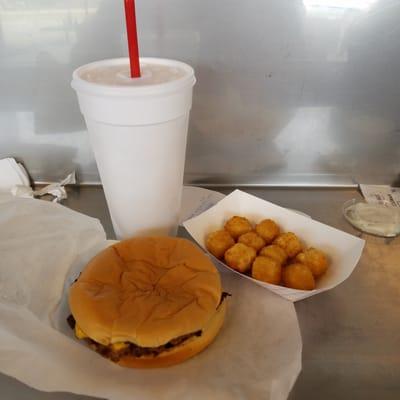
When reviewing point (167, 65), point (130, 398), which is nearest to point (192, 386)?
point (130, 398)

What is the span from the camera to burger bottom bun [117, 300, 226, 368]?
467 millimetres

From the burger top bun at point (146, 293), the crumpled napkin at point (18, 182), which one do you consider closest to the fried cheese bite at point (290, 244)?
the burger top bun at point (146, 293)

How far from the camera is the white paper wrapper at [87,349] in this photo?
18.1 inches

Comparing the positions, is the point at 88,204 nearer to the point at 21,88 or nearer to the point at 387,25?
the point at 21,88

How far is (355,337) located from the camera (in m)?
0.55

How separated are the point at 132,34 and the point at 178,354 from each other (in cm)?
42

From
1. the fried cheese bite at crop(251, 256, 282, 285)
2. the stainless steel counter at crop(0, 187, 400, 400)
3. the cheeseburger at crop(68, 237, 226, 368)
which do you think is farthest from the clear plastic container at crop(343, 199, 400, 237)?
the cheeseburger at crop(68, 237, 226, 368)

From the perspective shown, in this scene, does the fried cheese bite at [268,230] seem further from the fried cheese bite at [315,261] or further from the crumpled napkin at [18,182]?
the crumpled napkin at [18,182]

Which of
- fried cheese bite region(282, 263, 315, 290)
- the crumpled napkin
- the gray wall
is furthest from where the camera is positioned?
the crumpled napkin

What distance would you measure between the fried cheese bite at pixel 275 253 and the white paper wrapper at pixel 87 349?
0.18ft

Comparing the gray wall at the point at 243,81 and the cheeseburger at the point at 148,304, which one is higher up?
the gray wall at the point at 243,81

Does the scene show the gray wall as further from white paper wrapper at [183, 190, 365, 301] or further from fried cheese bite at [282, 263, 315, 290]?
fried cheese bite at [282, 263, 315, 290]

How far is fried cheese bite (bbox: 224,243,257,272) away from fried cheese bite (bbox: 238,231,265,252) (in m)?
0.02

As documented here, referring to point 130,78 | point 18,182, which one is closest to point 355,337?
point 130,78
